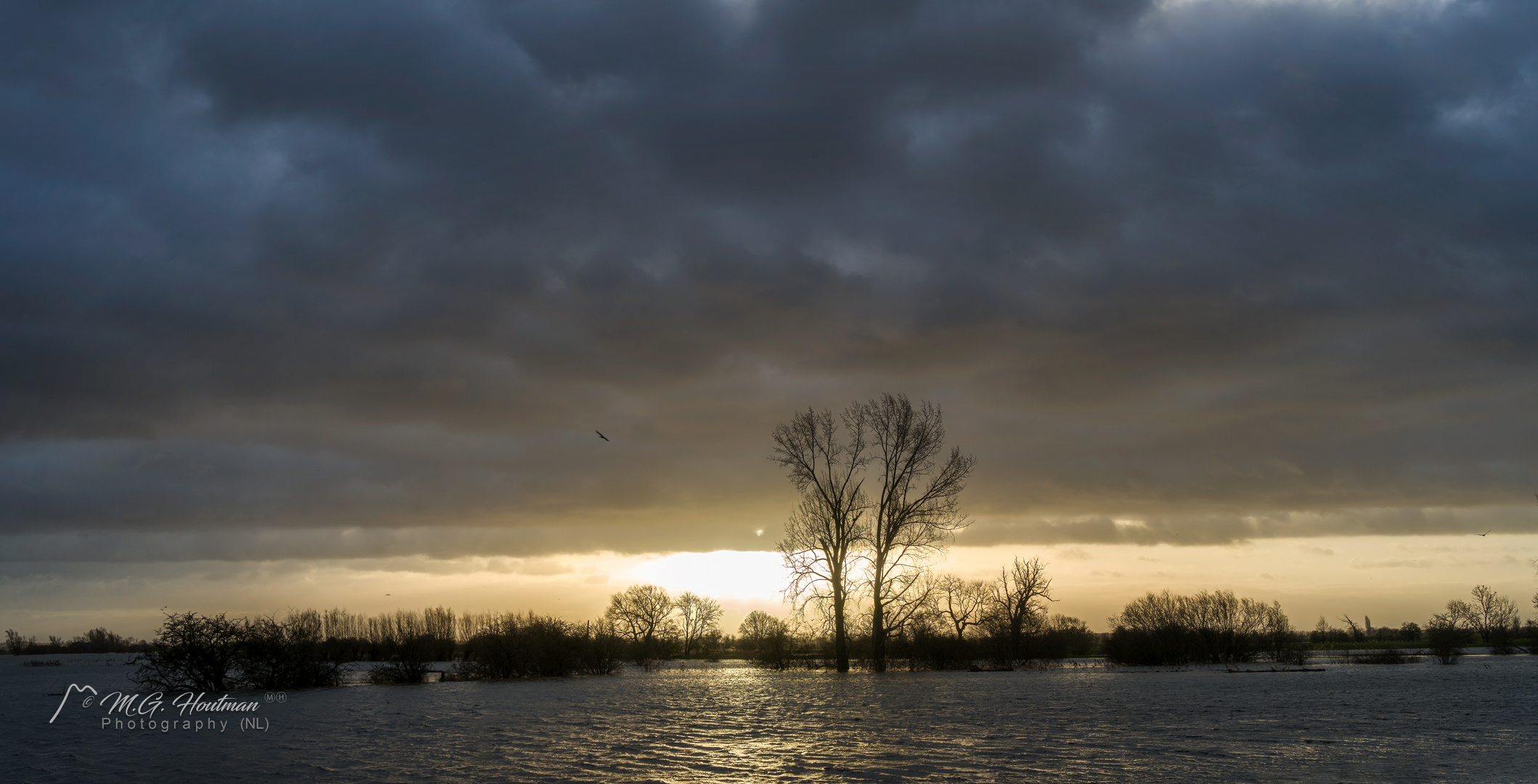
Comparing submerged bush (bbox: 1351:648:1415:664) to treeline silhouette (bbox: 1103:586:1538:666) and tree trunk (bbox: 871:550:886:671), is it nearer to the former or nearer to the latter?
treeline silhouette (bbox: 1103:586:1538:666)

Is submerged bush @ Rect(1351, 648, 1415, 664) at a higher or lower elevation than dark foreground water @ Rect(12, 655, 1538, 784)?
lower

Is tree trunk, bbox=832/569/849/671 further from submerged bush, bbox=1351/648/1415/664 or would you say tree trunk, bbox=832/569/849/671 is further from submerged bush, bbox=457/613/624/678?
submerged bush, bbox=1351/648/1415/664

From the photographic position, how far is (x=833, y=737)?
22.6 metres

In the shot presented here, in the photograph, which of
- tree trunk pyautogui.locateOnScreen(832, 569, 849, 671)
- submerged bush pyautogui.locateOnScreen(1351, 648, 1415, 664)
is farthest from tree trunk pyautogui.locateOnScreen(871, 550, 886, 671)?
submerged bush pyautogui.locateOnScreen(1351, 648, 1415, 664)

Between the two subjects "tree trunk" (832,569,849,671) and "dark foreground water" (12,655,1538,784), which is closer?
"dark foreground water" (12,655,1538,784)

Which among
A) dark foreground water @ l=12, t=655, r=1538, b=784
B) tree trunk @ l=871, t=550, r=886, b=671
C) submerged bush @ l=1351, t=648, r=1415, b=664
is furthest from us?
submerged bush @ l=1351, t=648, r=1415, b=664

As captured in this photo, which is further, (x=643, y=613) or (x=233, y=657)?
(x=643, y=613)

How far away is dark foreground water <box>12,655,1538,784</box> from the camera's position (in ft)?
56.6

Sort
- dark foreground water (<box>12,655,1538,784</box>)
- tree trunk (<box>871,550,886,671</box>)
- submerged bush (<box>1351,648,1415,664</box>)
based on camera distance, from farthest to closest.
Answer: submerged bush (<box>1351,648,1415,664</box>) → tree trunk (<box>871,550,886,671</box>) → dark foreground water (<box>12,655,1538,784</box>)

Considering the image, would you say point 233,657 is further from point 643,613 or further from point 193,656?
point 643,613

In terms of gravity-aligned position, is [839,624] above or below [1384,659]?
above

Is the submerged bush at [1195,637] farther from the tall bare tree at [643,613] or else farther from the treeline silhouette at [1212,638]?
the tall bare tree at [643,613]

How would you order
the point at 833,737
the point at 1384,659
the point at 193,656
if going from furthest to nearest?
the point at 1384,659 → the point at 193,656 → the point at 833,737

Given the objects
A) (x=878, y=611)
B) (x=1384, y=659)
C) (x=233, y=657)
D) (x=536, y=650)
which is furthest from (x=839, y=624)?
(x=1384, y=659)
